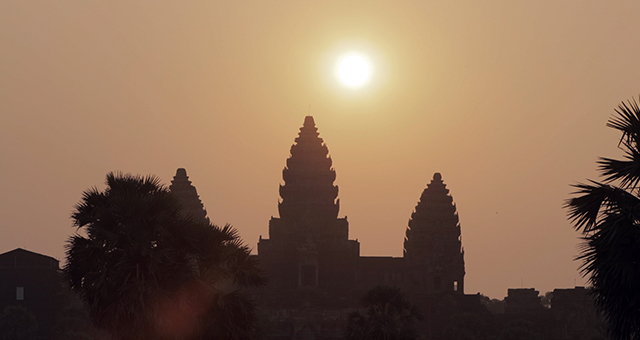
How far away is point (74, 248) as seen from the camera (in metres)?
34.1

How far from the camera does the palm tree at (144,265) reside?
32.9 metres

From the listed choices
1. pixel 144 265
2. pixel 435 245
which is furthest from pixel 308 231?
pixel 144 265

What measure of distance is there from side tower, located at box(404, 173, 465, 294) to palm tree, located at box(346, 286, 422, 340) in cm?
6734

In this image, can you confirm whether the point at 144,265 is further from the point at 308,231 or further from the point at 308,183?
the point at 308,183

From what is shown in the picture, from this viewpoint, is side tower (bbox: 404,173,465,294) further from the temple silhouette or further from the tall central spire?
the tall central spire

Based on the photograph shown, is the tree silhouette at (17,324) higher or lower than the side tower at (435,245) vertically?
lower

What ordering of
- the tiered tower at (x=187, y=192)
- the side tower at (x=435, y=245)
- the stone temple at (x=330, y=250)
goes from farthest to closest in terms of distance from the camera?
the tiered tower at (x=187, y=192) < the side tower at (x=435, y=245) < the stone temple at (x=330, y=250)

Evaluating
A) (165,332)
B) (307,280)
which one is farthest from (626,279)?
(307,280)

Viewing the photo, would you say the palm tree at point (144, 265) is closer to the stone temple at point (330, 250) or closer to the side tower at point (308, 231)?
Answer: the stone temple at point (330, 250)

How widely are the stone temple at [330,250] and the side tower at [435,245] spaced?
0.11 m

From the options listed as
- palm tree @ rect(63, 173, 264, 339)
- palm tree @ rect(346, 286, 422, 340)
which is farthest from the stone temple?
palm tree @ rect(63, 173, 264, 339)

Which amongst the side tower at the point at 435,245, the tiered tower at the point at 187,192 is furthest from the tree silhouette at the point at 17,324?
the side tower at the point at 435,245

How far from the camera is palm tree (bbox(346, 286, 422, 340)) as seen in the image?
60.6 m

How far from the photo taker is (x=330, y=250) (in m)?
131
